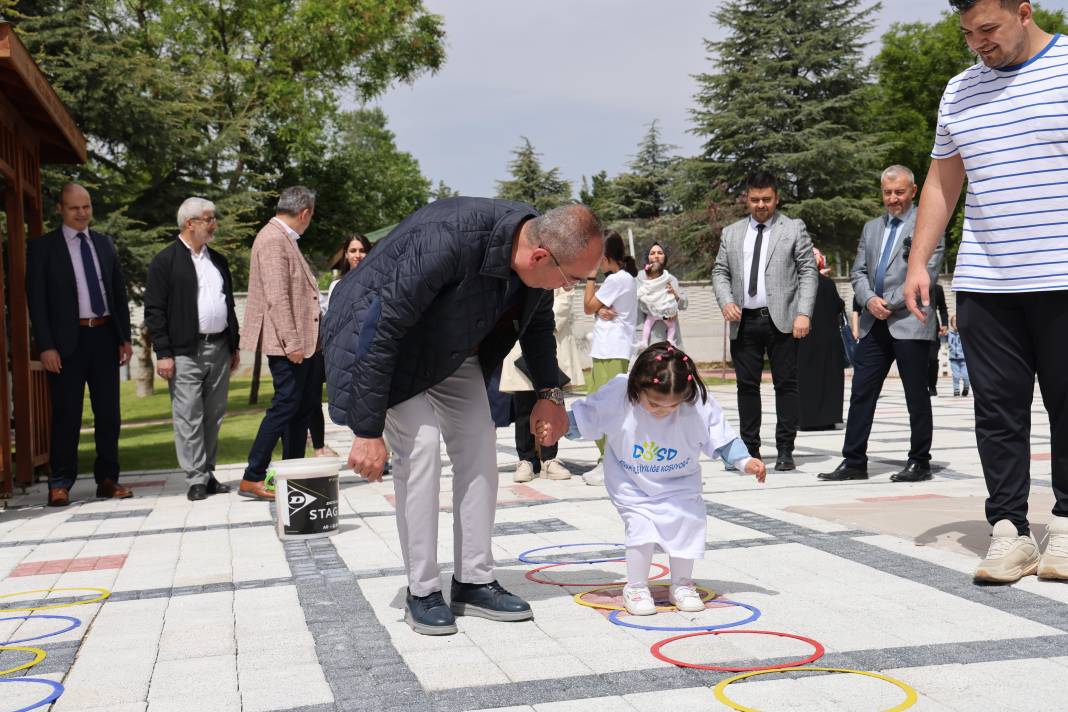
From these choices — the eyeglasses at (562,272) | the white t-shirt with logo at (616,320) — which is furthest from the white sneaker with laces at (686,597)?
the white t-shirt with logo at (616,320)

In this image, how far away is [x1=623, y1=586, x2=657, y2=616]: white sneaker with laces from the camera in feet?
13.4

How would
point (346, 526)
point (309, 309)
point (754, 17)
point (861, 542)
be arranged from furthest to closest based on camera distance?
1. point (754, 17)
2. point (309, 309)
3. point (346, 526)
4. point (861, 542)

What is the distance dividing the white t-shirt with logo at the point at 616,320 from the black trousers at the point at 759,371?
82cm

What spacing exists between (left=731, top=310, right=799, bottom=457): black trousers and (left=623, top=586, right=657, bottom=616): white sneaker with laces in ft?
13.9

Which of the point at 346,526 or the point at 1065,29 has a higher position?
the point at 1065,29

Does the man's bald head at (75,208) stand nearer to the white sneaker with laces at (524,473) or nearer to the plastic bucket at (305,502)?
the plastic bucket at (305,502)

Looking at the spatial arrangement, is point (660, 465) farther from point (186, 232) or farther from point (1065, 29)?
point (1065, 29)

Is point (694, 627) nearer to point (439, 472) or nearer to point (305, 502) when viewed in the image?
point (439, 472)

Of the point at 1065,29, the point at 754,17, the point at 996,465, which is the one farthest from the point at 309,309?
the point at 1065,29

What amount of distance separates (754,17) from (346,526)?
3744cm

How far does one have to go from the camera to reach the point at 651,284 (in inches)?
417

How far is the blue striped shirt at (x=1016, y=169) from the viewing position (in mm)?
4426

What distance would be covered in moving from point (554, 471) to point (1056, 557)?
14.5ft

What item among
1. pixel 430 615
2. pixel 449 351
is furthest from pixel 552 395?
pixel 430 615
